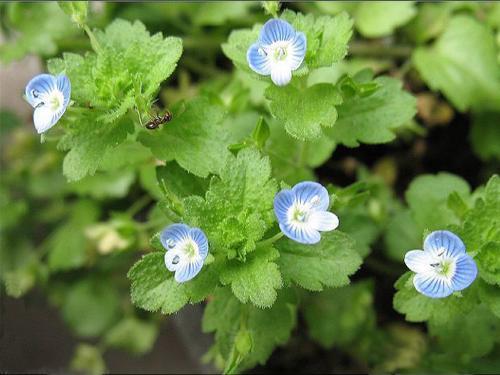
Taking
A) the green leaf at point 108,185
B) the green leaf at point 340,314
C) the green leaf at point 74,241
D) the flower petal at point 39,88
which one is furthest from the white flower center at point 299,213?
the green leaf at point 74,241

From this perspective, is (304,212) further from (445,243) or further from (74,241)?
(74,241)

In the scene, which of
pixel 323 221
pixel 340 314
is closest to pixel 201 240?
pixel 323 221

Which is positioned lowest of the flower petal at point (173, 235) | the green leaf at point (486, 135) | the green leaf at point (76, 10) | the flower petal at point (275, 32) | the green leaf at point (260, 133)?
the flower petal at point (173, 235)

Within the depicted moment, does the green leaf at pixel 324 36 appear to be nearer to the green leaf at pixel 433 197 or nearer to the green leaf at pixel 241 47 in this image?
the green leaf at pixel 241 47

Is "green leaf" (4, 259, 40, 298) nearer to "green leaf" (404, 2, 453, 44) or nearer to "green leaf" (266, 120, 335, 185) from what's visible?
"green leaf" (266, 120, 335, 185)

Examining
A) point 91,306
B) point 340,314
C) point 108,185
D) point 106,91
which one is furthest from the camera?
point 91,306
